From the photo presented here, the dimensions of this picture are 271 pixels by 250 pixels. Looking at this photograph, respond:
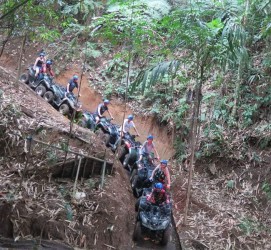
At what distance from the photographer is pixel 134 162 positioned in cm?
1035

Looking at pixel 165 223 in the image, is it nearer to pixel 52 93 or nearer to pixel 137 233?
pixel 137 233

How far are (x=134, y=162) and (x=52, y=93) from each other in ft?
13.7

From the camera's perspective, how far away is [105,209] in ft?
24.0

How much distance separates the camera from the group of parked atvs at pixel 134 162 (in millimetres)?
7674

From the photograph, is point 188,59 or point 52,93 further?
point 52,93

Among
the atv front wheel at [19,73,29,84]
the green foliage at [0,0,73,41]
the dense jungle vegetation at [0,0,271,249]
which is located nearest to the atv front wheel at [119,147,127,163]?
the dense jungle vegetation at [0,0,271,249]

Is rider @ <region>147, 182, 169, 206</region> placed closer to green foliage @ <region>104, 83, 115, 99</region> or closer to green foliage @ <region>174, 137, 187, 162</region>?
green foliage @ <region>174, 137, 187, 162</region>

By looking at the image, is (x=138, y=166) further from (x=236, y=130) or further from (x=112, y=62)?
(x=112, y=62)

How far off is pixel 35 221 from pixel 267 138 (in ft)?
26.3

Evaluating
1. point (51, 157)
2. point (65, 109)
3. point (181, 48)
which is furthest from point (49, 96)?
point (51, 157)

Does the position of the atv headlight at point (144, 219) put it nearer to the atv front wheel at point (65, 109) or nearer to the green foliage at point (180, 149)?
the green foliage at point (180, 149)

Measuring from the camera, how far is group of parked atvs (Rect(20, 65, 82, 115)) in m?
12.0

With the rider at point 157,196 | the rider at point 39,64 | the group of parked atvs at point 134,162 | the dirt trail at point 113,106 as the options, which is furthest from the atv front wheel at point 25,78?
the rider at point 157,196

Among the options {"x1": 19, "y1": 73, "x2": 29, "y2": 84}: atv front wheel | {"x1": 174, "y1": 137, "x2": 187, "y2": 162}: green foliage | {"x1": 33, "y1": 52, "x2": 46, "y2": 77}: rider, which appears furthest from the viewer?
{"x1": 19, "y1": 73, "x2": 29, "y2": 84}: atv front wheel
